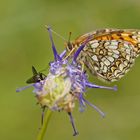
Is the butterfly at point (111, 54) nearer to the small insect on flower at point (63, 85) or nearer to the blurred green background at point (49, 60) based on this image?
the small insect on flower at point (63, 85)

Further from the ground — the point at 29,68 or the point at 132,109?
the point at 29,68

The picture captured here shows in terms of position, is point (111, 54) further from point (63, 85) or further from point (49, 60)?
point (49, 60)

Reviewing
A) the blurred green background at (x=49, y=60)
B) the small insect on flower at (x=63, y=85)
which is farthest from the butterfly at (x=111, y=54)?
the blurred green background at (x=49, y=60)

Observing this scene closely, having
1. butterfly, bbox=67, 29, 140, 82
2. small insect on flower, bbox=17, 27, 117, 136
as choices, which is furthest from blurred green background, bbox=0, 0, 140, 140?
small insect on flower, bbox=17, 27, 117, 136

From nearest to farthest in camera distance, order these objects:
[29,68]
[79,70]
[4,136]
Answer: [79,70] < [4,136] < [29,68]

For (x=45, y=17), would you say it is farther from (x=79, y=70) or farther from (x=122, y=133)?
(x=79, y=70)

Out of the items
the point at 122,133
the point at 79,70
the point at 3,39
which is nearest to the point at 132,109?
the point at 122,133

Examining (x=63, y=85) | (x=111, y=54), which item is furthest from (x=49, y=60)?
(x=63, y=85)
